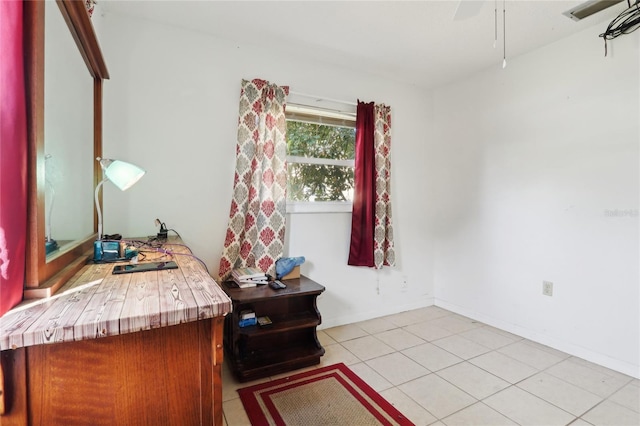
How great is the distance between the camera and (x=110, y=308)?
2.70 feet

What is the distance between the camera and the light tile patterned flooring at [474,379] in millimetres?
1706

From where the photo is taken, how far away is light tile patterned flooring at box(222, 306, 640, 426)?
1.71 meters

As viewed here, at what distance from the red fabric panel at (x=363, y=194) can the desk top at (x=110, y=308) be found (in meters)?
1.94

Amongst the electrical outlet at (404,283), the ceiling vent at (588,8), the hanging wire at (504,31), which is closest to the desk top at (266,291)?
the electrical outlet at (404,283)

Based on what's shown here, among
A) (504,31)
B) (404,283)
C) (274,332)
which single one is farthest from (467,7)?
(404,283)

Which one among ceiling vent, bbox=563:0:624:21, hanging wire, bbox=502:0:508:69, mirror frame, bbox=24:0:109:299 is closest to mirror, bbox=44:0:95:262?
mirror frame, bbox=24:0:109:299

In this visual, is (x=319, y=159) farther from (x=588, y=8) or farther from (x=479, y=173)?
(x=588, y=8)

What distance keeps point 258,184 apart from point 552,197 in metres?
2.36

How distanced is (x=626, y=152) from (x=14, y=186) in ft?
10.5

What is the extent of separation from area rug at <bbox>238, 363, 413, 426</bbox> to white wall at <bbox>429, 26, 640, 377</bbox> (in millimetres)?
1688

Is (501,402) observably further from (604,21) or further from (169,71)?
(169,71)

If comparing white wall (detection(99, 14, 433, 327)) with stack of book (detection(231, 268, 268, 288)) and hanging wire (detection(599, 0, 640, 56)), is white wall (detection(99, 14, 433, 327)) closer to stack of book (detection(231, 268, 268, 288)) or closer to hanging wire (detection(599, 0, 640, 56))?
stack of book (detection(231, 268, 268, 288))

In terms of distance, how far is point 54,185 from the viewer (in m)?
1.17

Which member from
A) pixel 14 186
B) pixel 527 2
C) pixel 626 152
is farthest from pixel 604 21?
pixel 14 186
